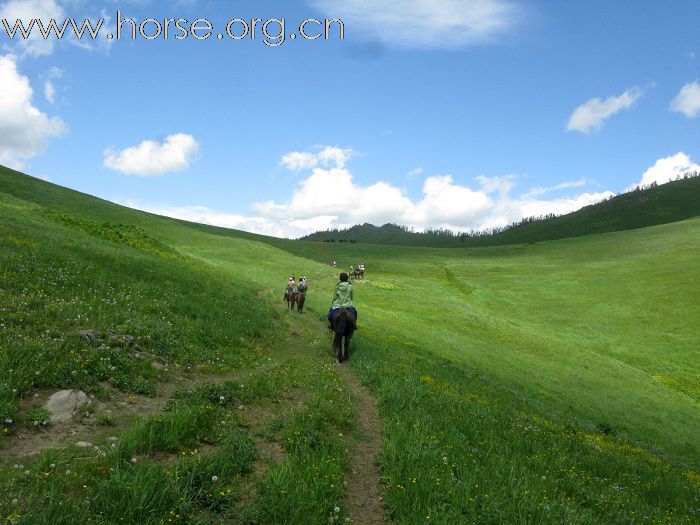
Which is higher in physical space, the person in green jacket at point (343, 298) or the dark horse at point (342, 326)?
the person in green jacket at point (343, 298)

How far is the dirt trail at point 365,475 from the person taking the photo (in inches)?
284

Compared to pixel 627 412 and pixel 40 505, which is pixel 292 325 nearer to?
pixel 40 505

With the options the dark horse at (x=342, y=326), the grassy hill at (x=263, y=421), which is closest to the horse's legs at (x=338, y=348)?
the dark horse at (x=342, y=326)

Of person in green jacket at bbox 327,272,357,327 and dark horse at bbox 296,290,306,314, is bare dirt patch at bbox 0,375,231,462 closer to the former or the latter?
person in green jacket at bbox 327,272,357,327

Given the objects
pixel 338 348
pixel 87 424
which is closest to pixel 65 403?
pixel 87 424

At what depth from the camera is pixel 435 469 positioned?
27.1ft

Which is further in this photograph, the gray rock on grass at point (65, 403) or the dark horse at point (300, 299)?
the dark horse at point (300, 299)

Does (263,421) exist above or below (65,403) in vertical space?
below

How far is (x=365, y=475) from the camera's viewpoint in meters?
8.45

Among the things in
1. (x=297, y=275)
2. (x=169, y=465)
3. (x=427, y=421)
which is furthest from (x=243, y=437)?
(x=297, y=275)

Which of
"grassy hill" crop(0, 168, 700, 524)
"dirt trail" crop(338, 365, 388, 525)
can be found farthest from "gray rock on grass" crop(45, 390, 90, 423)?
"dirt trail" crop(338, 365, 388, 525)

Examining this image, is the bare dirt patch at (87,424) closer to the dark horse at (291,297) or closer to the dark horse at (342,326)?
the dark horse at (342,326)

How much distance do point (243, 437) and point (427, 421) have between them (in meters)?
4.93

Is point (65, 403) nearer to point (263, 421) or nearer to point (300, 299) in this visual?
point (263, 421)
